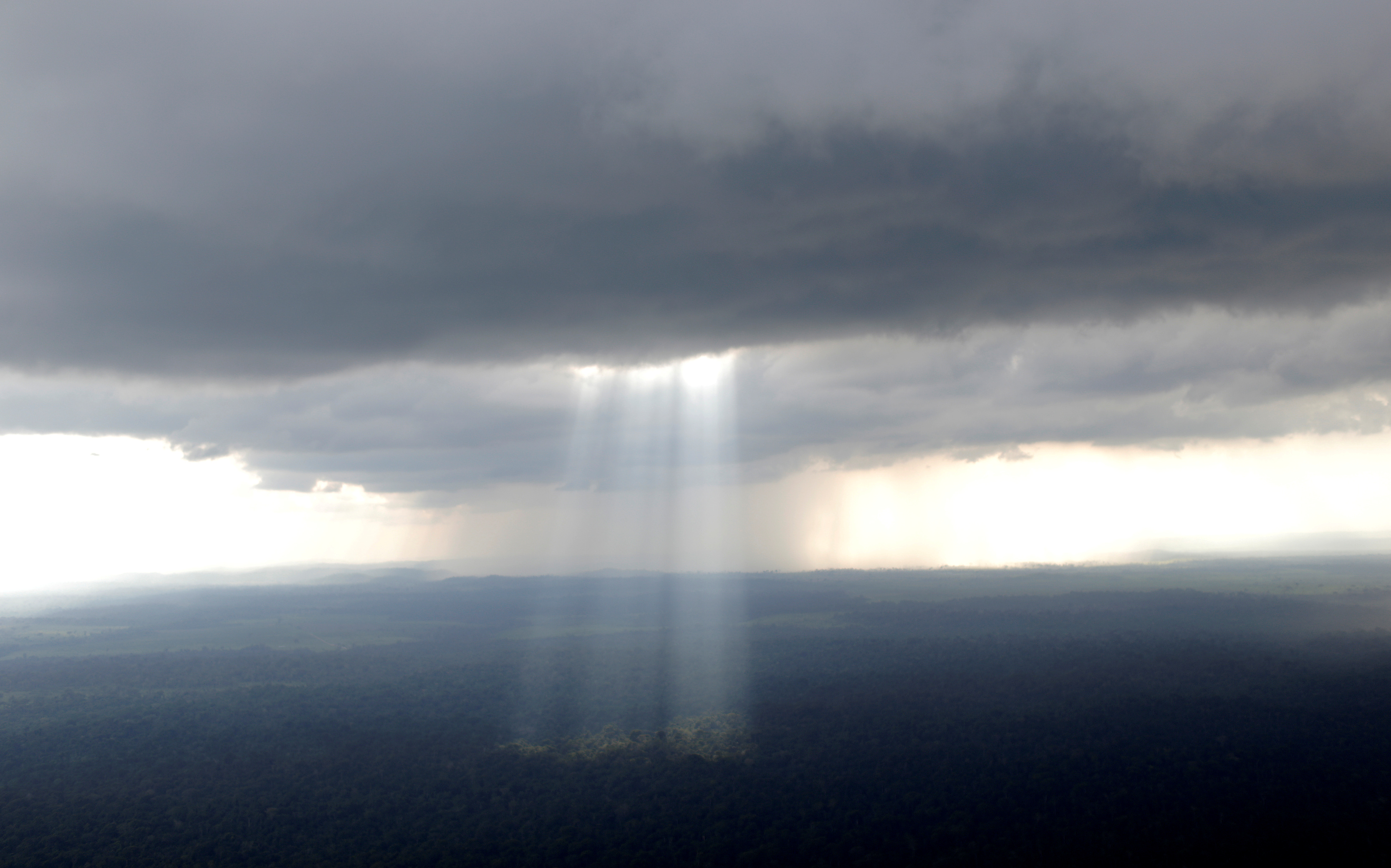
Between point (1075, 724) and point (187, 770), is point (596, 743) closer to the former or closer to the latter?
point (187, 770)

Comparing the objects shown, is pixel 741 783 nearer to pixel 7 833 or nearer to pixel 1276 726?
pixel 1276 726

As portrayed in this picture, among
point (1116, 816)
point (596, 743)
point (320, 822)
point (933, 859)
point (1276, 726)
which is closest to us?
point (933, 859)

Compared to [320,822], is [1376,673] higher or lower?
higher

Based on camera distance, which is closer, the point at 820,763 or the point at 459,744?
the point at 820,763

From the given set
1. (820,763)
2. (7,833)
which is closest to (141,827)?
(7,833)

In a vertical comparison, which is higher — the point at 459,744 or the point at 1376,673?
the point at 1376,673

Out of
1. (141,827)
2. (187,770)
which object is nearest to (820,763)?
(141,827)

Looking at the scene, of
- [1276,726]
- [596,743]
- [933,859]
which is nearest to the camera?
[933,859]

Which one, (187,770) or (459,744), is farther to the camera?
(459,744)

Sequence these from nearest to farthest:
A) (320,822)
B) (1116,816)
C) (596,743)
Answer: (1116,816)
(320,822)
(596,743)
